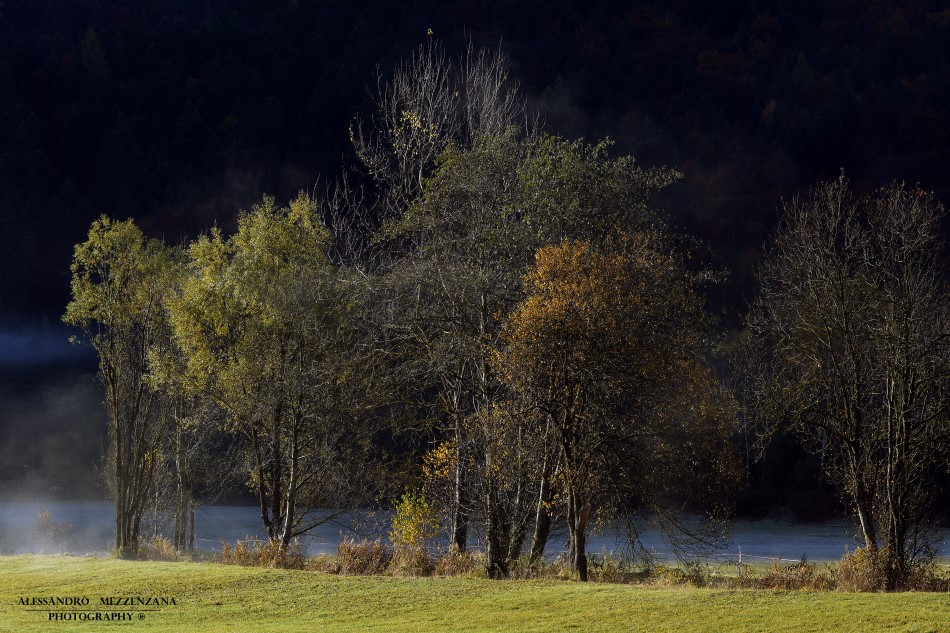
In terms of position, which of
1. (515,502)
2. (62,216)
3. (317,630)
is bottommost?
(317,630)

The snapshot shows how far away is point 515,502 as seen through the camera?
2191 cm

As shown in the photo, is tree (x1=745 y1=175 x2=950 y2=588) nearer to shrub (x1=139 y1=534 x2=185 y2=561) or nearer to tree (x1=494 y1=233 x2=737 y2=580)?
tree (x1=494 y1=233 x2=737 y2=580)

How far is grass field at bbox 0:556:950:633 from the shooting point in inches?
556

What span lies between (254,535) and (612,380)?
23053 millimetres

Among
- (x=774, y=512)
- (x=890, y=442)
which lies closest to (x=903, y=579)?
(x=890, y=442)

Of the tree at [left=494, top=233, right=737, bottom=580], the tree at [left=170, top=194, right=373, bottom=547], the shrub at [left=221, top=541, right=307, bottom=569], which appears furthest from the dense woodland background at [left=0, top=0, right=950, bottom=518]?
the shrub at [left=221, top=541, right=307, bottom=569]

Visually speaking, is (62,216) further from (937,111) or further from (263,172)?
(937,111)

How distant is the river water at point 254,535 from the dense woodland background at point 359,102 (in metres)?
9.21

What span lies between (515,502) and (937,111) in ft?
248

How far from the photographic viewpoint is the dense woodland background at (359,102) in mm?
81938

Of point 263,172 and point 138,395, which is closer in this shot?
point 138,395

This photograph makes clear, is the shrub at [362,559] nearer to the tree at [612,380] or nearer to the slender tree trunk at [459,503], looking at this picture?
the slender tree trunk at [459,503]

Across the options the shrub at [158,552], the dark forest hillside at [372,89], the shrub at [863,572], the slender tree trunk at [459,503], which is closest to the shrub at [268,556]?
the slender tree trunk at [459,503]

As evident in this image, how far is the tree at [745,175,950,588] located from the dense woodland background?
38.0m
